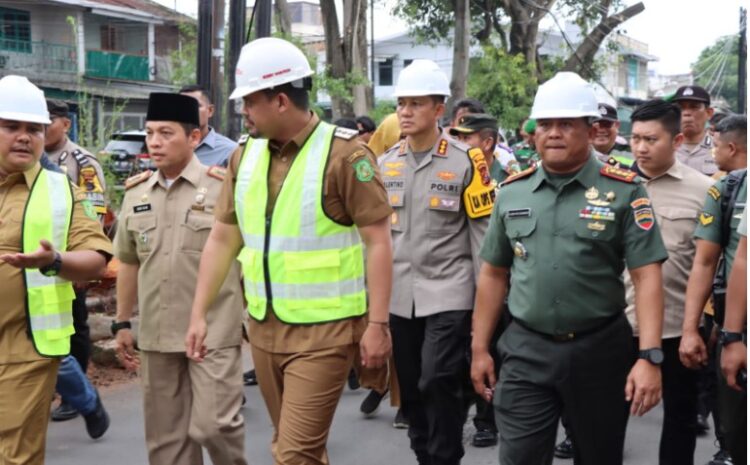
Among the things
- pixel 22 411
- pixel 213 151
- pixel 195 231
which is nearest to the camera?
pixel 22 411

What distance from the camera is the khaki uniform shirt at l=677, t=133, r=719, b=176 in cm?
828

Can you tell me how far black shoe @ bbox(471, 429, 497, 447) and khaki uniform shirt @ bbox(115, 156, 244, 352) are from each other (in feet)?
6.85

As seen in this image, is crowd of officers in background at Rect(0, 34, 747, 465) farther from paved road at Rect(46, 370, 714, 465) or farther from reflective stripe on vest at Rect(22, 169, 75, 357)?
paved road at Rect(46, 370, 714, 465)

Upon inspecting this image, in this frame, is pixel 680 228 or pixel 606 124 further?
pixel 606 124

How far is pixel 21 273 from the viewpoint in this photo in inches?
177

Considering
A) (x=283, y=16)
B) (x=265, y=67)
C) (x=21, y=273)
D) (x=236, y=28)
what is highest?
(x=283, y=16)

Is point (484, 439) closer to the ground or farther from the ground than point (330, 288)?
closer to the ground

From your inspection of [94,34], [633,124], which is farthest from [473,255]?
[94,34]

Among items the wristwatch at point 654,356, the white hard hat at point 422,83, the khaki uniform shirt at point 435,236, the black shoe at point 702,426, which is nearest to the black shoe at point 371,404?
the khaki uniform shirt at point 435,236

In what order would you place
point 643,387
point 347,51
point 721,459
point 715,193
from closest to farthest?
point 643,387 < point 715,193 < point 721,459 < point 347,51

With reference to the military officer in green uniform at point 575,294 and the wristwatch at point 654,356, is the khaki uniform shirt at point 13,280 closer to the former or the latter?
the military officer in green uniform at point 575,294

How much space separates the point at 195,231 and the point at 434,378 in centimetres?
140

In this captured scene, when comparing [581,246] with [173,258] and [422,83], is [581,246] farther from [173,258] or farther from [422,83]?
[173,258]

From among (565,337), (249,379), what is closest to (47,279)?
(565,337)
